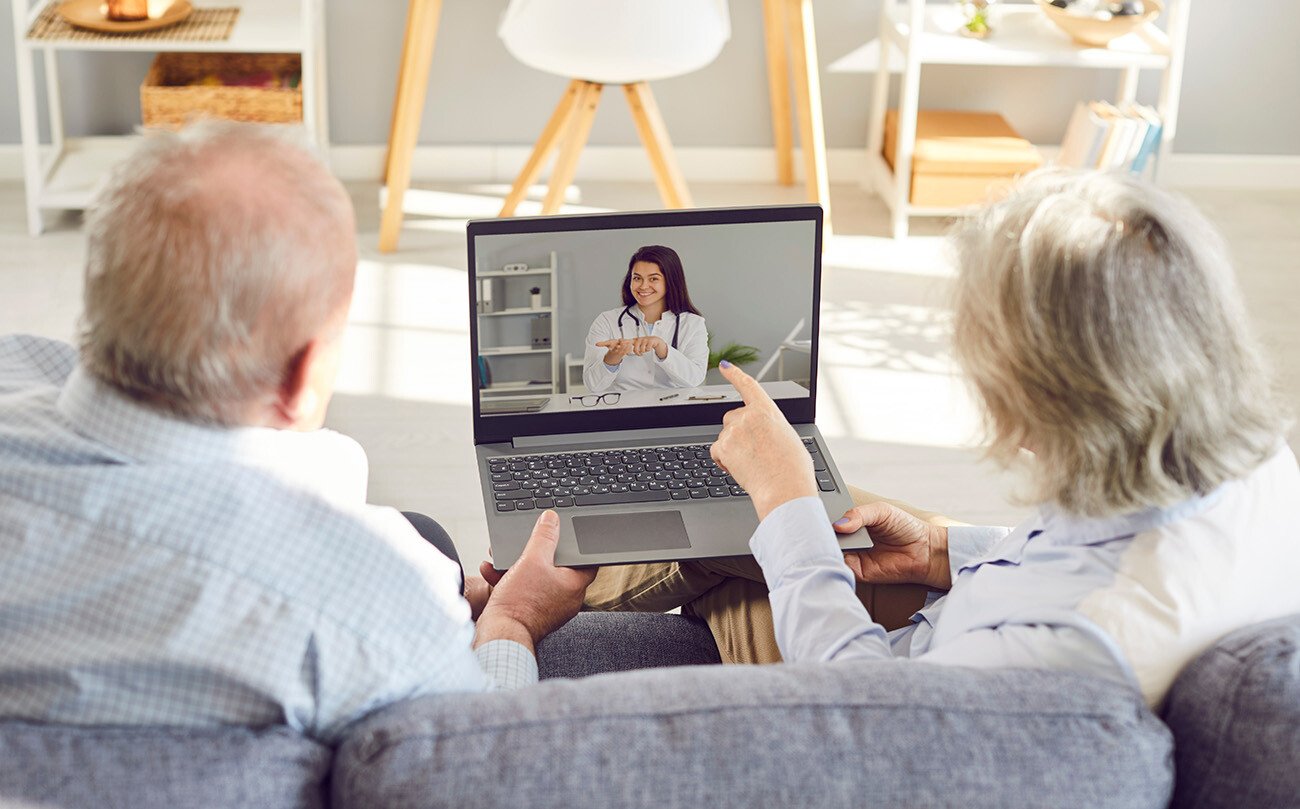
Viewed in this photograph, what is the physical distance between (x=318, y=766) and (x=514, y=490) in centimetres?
69

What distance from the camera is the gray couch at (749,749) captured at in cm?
87

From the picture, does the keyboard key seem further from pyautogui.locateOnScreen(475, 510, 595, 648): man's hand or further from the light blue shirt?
the light blue shirt

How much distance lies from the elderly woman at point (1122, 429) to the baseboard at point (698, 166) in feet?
9.76

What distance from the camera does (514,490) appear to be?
158 cm

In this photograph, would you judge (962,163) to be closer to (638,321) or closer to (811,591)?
(638,321)

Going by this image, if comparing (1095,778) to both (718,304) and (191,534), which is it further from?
(718,304)

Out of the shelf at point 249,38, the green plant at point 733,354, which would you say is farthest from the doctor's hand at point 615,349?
the shelf at point 249,38

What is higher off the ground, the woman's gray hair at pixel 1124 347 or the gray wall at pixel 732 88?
the woman's gray hair at pixel 1124 347

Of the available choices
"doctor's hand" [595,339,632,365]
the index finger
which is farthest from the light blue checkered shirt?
"doctor's hand" [595,339,632,365]

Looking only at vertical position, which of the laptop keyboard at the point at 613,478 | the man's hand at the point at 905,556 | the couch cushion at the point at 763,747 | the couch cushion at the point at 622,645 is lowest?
the couch cushion at the point at 622,645

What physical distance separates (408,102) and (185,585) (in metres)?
2.69

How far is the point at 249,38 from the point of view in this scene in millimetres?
3369

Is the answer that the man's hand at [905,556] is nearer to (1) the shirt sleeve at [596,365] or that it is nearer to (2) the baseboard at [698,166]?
(1) the shirt sleeve at [596,365]

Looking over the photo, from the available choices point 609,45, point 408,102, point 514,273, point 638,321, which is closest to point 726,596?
point 638,321
